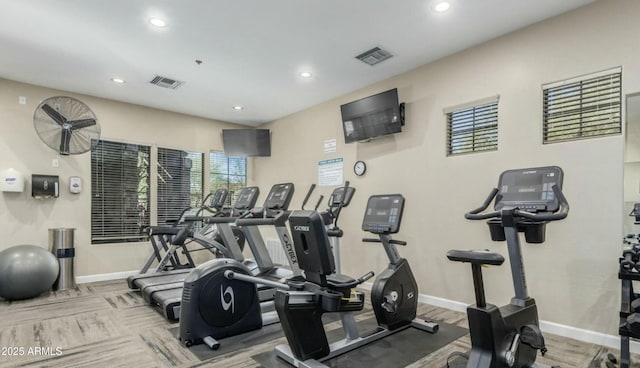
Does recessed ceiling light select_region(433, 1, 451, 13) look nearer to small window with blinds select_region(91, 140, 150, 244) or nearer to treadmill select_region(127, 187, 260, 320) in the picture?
treadmill select_region(127, 187, 260, 320)

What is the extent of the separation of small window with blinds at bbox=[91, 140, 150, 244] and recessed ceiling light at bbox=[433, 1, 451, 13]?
5.11 meters

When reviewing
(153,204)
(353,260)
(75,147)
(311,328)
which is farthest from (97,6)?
(353,260)

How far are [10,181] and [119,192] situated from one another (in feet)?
4.51

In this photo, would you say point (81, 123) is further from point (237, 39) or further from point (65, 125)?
point (237, 39)

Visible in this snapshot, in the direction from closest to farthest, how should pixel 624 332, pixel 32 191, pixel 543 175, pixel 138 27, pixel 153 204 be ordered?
pixel 624 332 → pixel 543 175 → pixel 138 27 → pixel 32 191 → pixel 153 204

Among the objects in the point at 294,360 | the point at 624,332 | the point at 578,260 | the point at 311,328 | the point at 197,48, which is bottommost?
the point at 294,360

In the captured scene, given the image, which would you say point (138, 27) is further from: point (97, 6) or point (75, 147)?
point (75, 147)

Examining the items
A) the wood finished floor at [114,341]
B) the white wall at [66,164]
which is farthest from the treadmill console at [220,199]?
the wood finished floor at [114,341]

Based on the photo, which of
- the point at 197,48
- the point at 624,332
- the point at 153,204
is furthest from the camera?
the point at 153,204

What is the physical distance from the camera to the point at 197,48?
3.71 m

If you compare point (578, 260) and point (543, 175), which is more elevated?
point (543, 175)

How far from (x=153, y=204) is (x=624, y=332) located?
619 centimetres

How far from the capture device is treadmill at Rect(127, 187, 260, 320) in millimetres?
3658

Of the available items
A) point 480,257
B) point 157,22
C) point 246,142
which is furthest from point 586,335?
point 246,142
